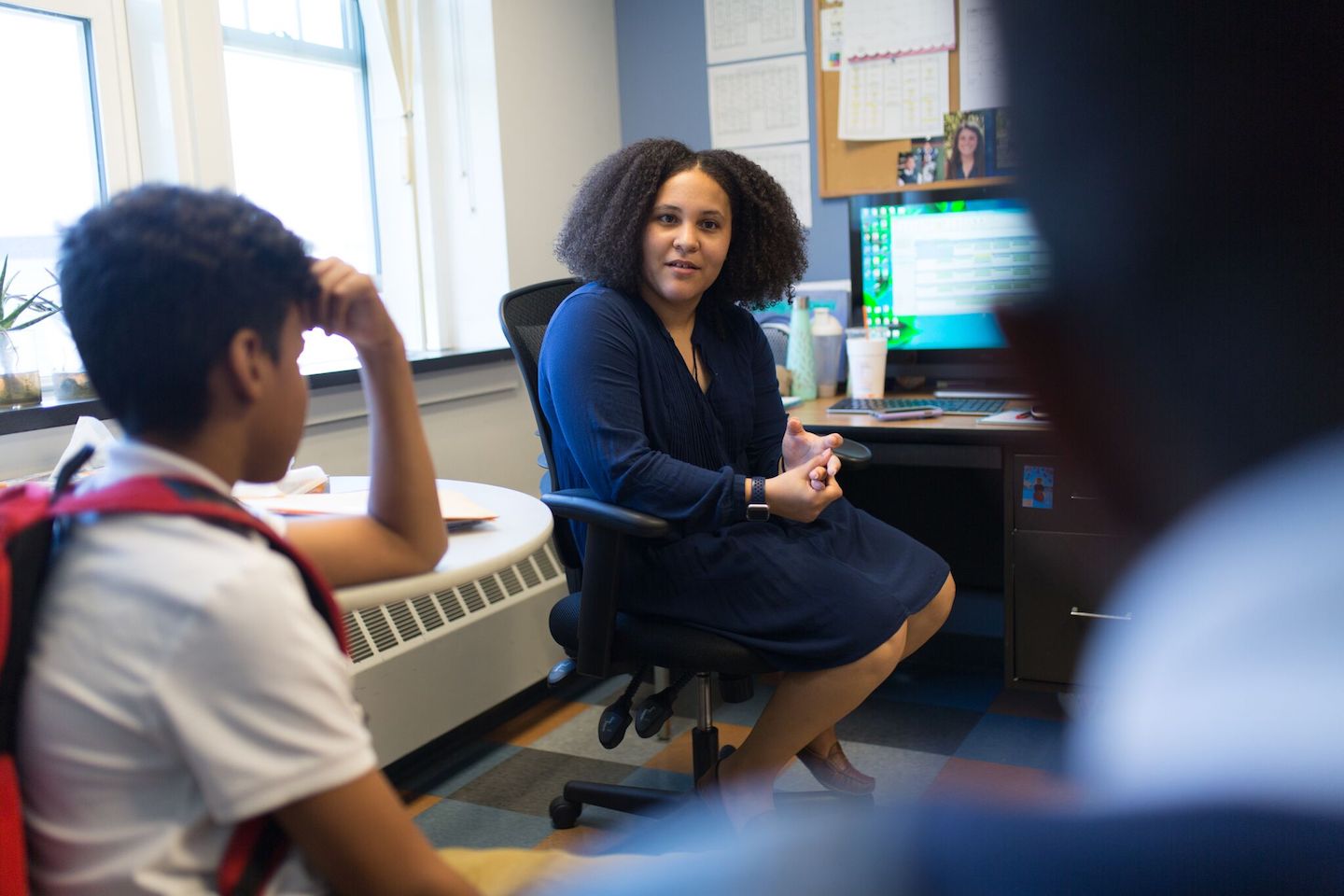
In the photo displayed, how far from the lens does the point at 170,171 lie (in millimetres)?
2240

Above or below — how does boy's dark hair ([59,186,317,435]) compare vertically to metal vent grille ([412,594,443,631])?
above

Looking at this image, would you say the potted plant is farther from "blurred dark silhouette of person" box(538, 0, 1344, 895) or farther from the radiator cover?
"blurred dark silhouette of person" box(538, 0, 1344, 895)

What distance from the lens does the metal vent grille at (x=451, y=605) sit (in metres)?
2.49

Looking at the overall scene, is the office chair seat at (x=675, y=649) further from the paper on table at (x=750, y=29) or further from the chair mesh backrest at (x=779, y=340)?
the paper on table at (x=750, y=29)

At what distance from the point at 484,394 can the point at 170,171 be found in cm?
88

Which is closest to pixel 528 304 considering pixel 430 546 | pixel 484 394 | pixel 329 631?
pixel 484 394

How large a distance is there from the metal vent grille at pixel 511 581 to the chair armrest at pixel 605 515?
84 centimetres

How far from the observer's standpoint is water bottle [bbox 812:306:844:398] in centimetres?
286

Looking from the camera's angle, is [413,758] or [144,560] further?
[413,758]

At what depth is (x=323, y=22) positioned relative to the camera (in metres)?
2.70

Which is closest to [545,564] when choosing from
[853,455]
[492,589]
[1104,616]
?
[492,589]

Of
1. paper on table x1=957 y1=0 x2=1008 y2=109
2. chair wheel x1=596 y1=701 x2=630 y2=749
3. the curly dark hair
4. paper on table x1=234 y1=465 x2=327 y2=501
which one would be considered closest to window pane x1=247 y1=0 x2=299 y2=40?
the curly dark hair

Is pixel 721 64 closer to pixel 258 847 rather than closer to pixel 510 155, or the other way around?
pixel 510 155

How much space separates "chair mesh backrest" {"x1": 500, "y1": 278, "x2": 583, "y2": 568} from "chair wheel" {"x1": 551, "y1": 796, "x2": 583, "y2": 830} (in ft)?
1.72
